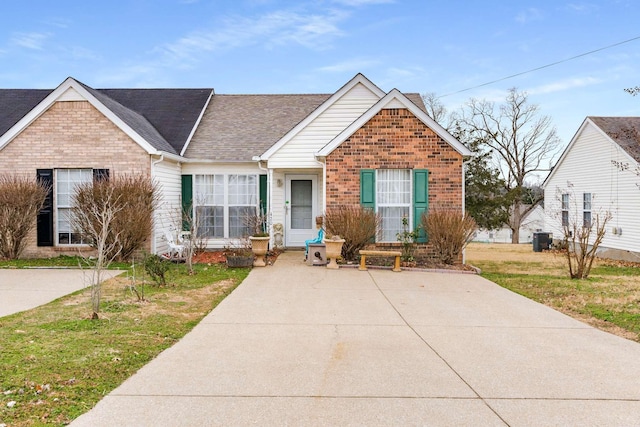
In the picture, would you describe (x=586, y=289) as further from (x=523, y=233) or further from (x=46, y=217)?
(x=523, y=233)

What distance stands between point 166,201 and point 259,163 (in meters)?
3.00

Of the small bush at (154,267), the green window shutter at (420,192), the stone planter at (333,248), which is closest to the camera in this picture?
the small bush at (154,267)

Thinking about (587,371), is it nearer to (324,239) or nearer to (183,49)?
(324,239)

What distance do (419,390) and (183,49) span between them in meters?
17.6

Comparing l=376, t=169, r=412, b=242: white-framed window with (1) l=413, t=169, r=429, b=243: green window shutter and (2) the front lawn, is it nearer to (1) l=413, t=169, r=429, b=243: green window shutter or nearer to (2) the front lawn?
(1) l=413, t=169, r=429, b=243: green window shutter

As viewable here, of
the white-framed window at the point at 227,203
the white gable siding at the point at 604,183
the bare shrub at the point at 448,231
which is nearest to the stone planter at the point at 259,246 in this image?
the white-framed window at the point at 227,203

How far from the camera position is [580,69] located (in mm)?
21109

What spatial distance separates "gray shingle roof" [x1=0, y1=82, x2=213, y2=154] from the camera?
1561 centimetres

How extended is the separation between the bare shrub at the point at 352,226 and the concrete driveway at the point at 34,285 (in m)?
5.41

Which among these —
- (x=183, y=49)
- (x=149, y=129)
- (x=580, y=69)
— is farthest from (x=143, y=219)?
(x=580, y=69)

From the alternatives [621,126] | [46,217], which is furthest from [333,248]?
[621,126]

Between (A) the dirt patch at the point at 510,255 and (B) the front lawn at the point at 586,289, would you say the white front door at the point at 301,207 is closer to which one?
(B) the front lawn at the point at 586,289

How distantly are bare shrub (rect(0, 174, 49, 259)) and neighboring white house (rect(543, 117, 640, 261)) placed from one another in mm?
16493

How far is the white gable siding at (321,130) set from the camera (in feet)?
48.7
